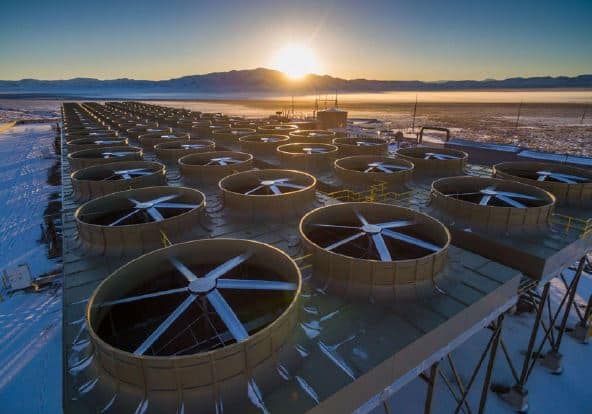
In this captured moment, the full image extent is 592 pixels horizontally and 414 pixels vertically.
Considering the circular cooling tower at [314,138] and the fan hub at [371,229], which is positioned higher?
the circular cooling tower at [314,138]

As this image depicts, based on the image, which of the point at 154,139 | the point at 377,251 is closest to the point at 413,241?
the point at 377,251

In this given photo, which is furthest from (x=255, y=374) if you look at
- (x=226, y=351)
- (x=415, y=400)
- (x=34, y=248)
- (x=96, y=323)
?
(x=34, y=248)

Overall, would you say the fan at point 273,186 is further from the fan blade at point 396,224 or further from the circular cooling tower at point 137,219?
the fan blade at point 396,224

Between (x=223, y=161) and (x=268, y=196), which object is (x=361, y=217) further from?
(x=223, y=161)

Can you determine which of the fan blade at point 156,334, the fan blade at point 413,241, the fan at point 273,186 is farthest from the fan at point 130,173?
the fan blade at point 413,241

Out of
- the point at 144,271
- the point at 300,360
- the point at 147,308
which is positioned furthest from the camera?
the point at 147,308

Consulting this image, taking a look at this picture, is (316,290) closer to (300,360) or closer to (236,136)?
(300,360)
